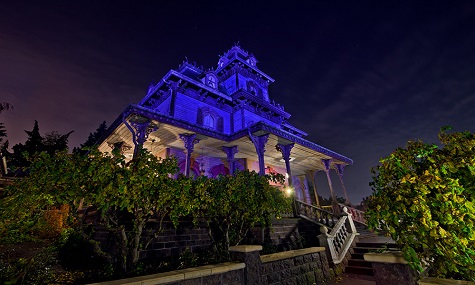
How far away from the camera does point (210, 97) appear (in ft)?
60.6

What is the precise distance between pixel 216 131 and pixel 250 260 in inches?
330

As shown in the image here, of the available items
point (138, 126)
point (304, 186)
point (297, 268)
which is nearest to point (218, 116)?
point (138, 126)

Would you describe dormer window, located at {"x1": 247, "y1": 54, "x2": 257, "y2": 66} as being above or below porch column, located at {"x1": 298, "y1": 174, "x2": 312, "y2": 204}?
above

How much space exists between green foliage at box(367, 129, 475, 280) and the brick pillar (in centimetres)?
302

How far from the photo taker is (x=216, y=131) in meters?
12.7

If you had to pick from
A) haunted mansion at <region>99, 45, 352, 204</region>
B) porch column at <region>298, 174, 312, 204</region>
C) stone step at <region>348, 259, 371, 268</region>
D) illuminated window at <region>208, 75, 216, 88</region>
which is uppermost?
illuminated window at <region>208, 75, 216, 88</region>

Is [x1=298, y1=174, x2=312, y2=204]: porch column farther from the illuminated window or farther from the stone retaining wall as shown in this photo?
the stone retaining wall

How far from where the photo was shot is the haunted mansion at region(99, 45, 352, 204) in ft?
37.6

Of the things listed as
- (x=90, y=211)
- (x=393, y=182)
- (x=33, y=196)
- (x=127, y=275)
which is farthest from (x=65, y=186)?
(x=393, y=182)

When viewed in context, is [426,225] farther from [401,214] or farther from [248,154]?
[248,154]

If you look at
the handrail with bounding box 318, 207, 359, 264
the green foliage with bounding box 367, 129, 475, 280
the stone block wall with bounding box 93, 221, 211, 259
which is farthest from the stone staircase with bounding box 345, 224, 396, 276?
the stone block wall with bounding box 93, 221, 211, 259

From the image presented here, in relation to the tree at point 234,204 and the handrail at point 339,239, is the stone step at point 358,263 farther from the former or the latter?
the tree at point 234,204

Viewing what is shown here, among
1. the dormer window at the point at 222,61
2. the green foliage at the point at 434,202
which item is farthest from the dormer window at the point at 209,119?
the green foliage at the point at 434,202

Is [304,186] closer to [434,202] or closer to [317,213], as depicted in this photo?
[317,213]
